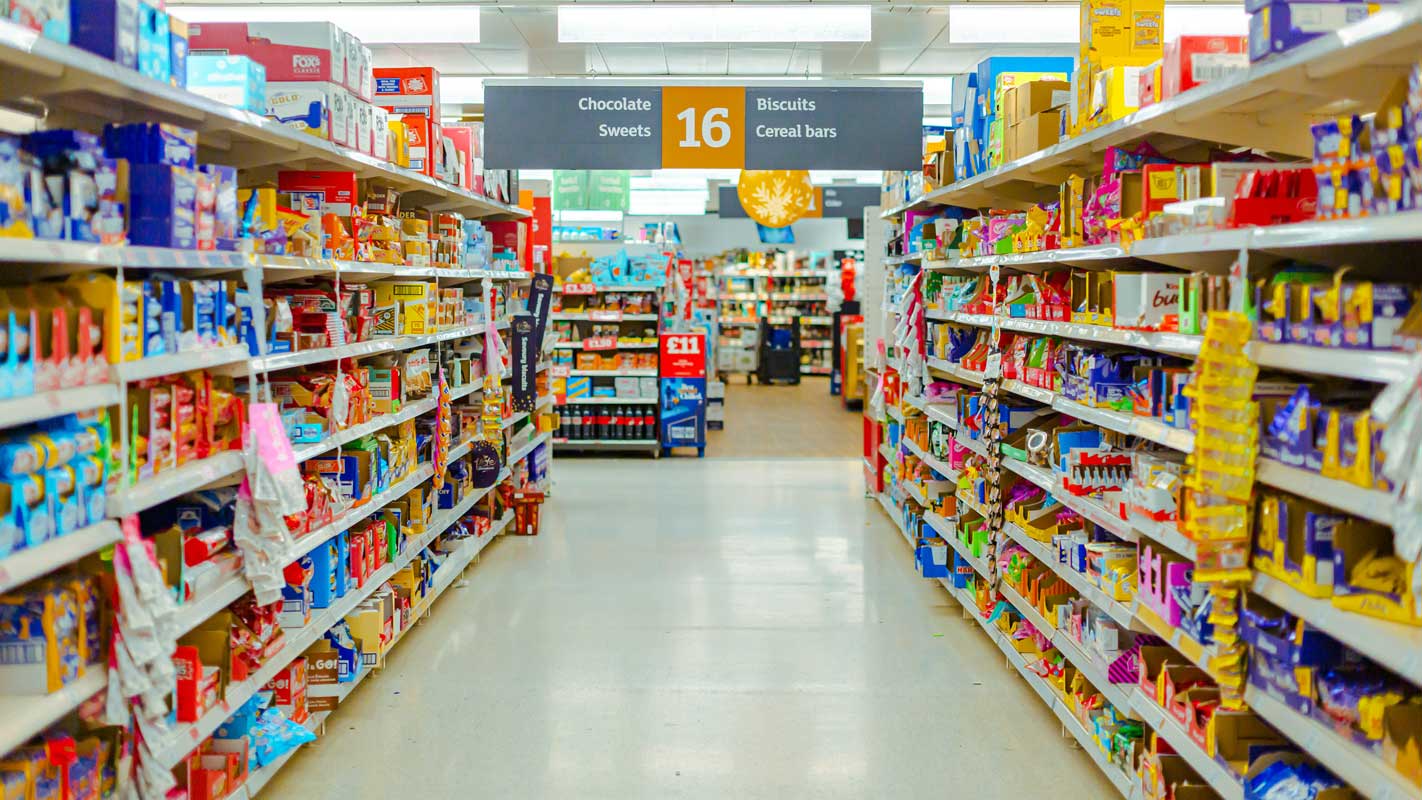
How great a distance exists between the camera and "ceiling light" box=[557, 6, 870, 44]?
8781 mm

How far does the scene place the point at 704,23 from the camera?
8.95 metres

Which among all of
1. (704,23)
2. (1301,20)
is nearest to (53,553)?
(1301,20)

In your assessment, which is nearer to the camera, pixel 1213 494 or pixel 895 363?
pixel 1213 494

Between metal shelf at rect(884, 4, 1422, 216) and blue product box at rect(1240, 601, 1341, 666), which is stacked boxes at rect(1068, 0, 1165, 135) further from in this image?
blue product box at rect(1240, 601, 1341, 666)

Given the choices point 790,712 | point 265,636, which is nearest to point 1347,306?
point 790,712

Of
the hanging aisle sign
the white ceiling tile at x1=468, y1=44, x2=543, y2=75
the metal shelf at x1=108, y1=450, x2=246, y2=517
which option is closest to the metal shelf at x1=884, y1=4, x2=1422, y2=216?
the hanging aisle sign

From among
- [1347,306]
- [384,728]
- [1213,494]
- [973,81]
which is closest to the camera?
[1347,306]

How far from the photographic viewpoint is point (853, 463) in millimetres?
11109

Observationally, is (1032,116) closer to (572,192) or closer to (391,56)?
(391,56)

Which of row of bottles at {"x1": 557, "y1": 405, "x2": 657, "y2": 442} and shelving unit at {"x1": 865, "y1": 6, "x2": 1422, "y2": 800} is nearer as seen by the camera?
shelving unit at {"x1": 865, "y1": 6, "x2": 1422, "y2": 800}

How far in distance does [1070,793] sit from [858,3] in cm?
647

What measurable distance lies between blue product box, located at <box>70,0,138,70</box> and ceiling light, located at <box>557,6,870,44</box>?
6.38m

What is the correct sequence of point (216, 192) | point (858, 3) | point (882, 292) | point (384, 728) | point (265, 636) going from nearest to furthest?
point (216, 192)
point (265, 636)
point (384, 728)
point (858, 3)
point (882, 292)

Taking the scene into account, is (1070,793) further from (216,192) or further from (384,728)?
(216,192)
